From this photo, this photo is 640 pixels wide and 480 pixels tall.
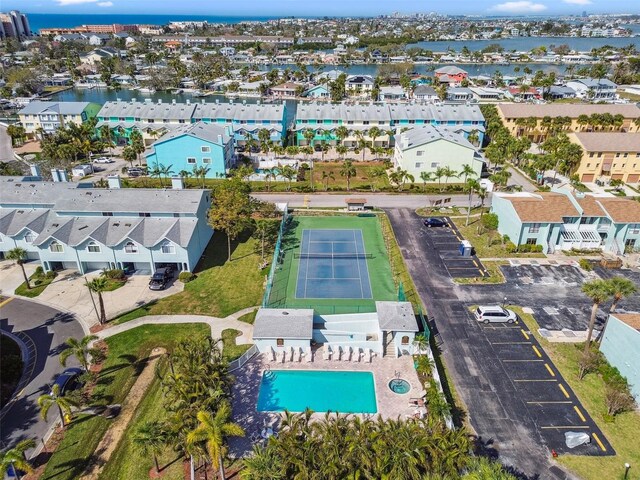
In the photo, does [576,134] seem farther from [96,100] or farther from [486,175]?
[96,100]

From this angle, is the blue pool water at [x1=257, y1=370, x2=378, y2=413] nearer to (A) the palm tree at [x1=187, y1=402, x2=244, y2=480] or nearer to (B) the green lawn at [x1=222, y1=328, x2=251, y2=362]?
(B) the green lawn at [x1=222, y1=328, x2=251, y2=362]

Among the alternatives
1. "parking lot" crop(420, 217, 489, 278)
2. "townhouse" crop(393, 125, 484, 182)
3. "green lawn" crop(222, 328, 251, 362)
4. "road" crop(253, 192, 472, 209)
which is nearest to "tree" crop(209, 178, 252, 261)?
"green lawn" crop(222, 328, 251, 362)

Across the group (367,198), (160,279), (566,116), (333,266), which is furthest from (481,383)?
(566,116)

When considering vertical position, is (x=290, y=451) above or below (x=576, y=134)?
below

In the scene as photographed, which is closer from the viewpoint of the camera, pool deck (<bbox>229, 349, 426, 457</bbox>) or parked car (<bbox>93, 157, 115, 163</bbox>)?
pool deck (<bbox>229, 349, 426, 457</bbox>)

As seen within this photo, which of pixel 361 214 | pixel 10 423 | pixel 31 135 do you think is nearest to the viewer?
pixel 10 423

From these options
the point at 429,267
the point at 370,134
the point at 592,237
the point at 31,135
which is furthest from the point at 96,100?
the point at 592,237

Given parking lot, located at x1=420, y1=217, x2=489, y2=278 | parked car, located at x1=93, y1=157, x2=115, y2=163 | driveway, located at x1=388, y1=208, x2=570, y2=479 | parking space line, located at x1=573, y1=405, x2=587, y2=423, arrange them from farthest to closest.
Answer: parked car, located at x1=93, y1=157, x2=115, y2=163, parking lot, located at x1=420, y1=217, x2=489, y2=278, parking space line, located at x1=573, y1=405, x2=587, y2=423, driveway, located at x1=388, y1=208, x2=570, y2=479

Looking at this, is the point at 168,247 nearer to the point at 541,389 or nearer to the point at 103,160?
the point at 541,389
